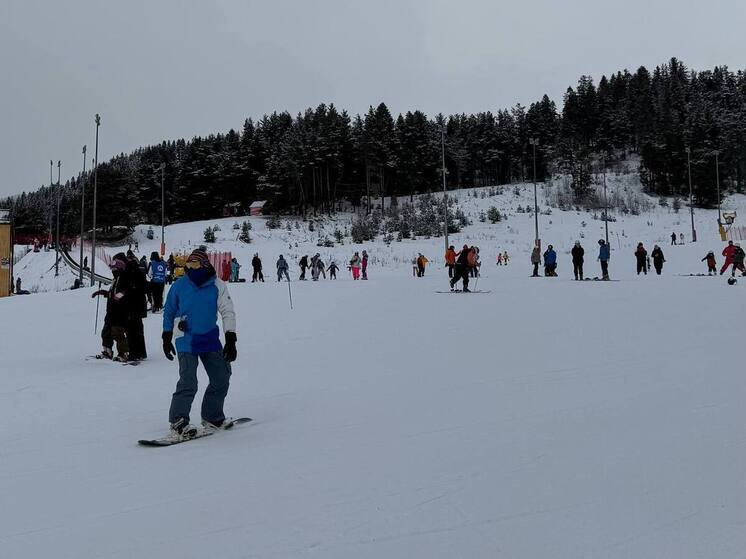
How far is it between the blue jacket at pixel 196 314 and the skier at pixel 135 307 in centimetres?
432

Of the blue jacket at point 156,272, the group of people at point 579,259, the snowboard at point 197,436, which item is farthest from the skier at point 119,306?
the group of people at point 579,259

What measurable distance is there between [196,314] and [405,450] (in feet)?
7.31

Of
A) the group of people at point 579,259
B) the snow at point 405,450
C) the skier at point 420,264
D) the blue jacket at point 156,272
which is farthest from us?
the skier at point 420,264

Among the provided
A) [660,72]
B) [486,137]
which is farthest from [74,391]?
[660,72]

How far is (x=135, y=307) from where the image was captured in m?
9.34

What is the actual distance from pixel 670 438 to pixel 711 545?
1764 millimetres

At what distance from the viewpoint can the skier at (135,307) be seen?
30.6ft

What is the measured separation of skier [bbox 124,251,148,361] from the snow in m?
0.31

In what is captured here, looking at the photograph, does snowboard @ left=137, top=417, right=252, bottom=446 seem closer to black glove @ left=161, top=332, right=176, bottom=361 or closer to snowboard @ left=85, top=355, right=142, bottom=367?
black glove @ left=161, top=332, right=176, bottom=361

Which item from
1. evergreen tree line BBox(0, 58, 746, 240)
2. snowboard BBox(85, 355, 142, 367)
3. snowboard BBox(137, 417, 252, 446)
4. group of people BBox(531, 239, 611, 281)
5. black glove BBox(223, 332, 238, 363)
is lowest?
snowboard BBox(137, 417, 252, 446)

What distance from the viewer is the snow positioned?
9.97ft

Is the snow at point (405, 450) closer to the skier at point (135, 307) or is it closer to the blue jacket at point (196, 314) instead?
the skier at point (135, 307)

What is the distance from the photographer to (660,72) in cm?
11381

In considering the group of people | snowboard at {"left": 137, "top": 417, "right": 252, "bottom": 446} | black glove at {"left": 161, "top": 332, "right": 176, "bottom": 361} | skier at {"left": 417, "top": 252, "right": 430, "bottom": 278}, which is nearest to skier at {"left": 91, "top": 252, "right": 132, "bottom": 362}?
black glove at {"left": 161, "top": 332, "right": 176, "bottom": 361}
